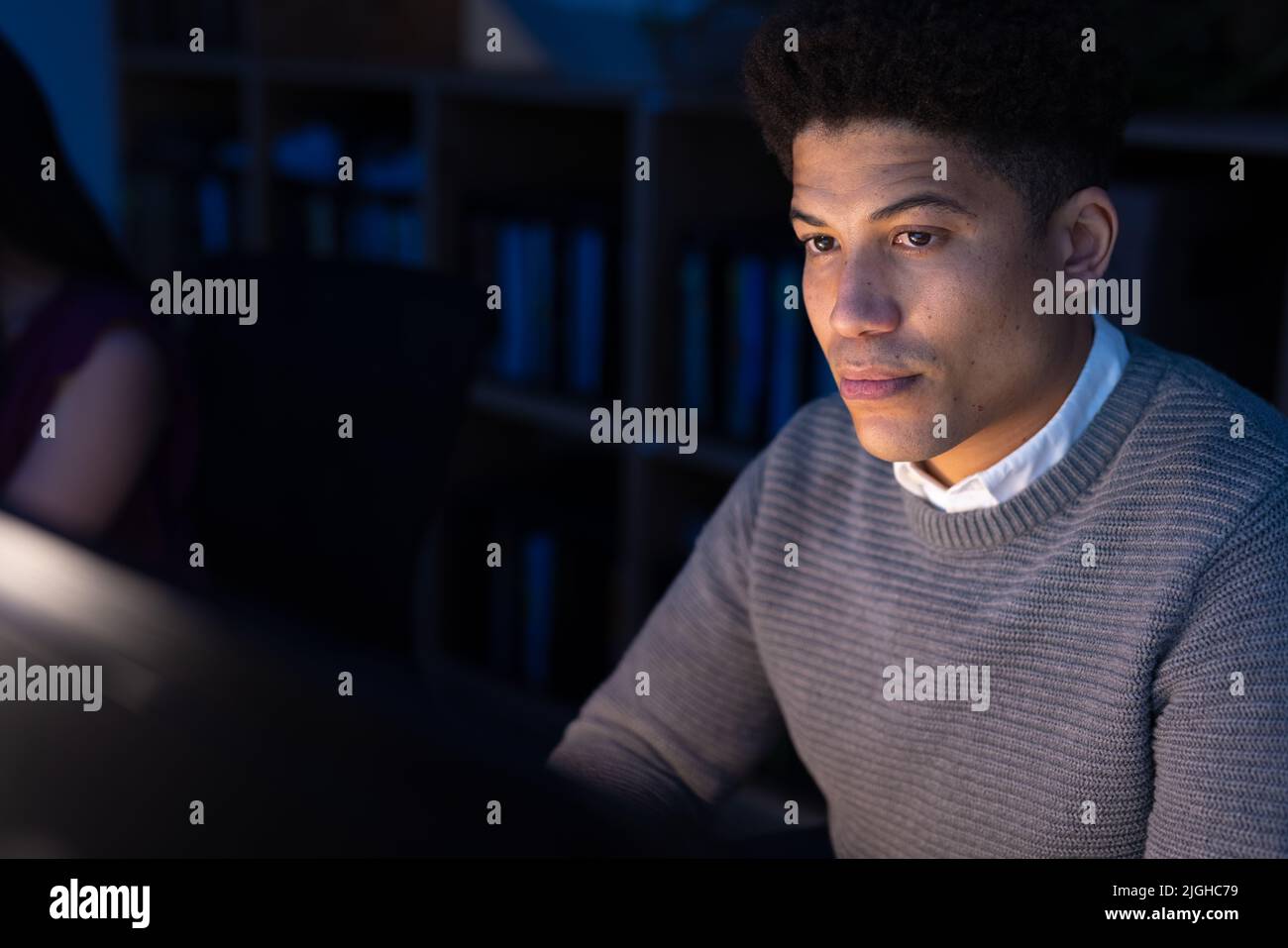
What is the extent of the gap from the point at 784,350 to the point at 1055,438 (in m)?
1.12

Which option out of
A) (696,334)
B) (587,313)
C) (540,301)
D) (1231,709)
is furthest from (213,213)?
(1231,709)

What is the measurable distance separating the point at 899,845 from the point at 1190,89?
4.12 feet

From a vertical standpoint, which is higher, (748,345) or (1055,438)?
(748,345)

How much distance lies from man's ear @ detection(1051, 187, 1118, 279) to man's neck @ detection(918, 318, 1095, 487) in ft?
0.14

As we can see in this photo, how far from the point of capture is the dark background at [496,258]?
5.37ft

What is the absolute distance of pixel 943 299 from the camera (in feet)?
3.25

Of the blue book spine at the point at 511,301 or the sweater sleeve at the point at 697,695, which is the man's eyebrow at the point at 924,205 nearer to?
the sweater sleeve at the point at 697,695

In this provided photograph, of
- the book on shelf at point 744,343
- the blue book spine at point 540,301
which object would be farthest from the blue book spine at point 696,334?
the blue book spine at point 540,301

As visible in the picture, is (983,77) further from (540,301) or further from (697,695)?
(540,301)

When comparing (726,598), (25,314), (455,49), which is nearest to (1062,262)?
(726,598)

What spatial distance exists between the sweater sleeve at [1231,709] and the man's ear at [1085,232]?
226 millimetres

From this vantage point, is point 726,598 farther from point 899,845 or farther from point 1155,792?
point 1155,792

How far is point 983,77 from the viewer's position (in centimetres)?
95
